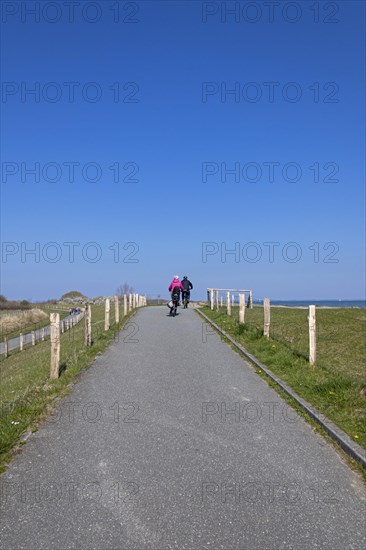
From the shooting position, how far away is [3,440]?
658 cm

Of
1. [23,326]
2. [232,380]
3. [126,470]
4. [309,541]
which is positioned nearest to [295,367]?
[232,380]

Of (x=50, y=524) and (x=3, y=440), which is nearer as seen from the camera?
(x=50, y=524)

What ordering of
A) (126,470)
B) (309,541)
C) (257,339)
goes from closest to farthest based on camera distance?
(309,541)
(126,470)
(257,339)

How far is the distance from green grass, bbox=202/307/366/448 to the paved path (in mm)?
641

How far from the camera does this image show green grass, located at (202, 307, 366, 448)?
26.3 feet

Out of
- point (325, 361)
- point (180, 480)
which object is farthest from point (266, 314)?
point (180, 480)

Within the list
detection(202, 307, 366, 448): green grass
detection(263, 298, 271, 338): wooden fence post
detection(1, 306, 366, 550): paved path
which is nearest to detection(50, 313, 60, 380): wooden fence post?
detection(1, 306, 366, 550): paved path

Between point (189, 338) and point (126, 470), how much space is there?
42.2 ft

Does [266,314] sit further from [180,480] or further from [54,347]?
[180,480]

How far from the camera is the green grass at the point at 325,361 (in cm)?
801

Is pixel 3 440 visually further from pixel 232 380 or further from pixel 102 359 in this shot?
pixel 102 359

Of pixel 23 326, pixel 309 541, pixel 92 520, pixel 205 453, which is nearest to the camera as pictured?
pixel 309 541

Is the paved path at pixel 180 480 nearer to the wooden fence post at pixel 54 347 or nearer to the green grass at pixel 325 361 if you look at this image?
the green grass at pixel 325 361

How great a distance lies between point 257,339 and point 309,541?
12.1 m
